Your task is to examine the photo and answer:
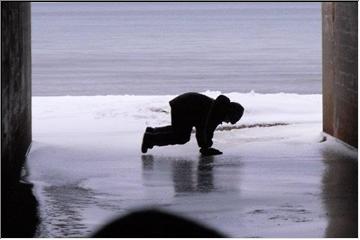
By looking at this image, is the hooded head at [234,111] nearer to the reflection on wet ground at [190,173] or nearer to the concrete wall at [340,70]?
the reflection on wet ground at [190,173]

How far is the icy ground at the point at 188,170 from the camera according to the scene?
27.7 feet

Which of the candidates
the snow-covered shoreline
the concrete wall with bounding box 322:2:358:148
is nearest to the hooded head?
the concrete wall with bounding box 322:2:358:148

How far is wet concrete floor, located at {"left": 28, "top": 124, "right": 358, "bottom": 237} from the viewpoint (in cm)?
826

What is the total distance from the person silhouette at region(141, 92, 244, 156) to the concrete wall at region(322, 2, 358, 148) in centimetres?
155

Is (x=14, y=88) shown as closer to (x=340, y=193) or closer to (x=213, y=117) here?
(x=213, y=117)

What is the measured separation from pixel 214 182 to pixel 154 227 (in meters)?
2.32

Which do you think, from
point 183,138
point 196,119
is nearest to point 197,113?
point 196,119

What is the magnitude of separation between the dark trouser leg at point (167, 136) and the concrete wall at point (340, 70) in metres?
2.04

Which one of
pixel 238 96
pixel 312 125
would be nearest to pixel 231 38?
pixel 238 96

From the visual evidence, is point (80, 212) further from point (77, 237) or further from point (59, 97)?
point (59, 97)

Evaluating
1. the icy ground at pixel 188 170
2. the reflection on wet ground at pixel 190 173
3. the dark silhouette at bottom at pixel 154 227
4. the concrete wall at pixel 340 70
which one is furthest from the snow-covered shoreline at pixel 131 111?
the dark silhouette at bottom at pixel 154 227

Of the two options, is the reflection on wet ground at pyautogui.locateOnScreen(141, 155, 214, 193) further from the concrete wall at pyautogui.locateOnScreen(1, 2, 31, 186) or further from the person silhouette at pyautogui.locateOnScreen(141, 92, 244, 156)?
the concrete wall at pyautogui.locateOnScreen(1, 2, 31, 186)

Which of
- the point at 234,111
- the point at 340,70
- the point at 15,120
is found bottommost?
the point at 234,111

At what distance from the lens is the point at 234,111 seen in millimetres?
11836
